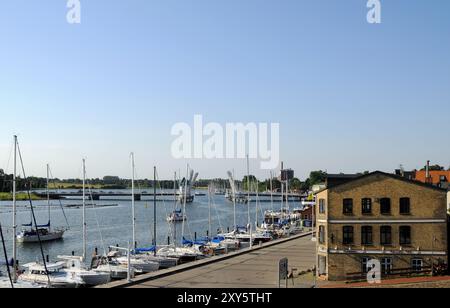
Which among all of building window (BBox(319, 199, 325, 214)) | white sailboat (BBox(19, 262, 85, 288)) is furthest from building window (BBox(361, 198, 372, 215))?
white sailboat (BBox(19, 262, 85, 288))

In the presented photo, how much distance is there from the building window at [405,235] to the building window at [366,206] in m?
2.60

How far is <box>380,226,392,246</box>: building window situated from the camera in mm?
38031

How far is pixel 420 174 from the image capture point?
84875mm

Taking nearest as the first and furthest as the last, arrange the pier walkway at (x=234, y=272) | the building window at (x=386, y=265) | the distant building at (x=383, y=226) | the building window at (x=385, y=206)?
A: 1. the distant building at (x=383, y=226)
2. the building window at (x=386, y=265)
3. the pier walkway at (x=234, y=272)
4. the building window at (x=385, y=206)

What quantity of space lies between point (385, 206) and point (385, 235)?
2098 mm

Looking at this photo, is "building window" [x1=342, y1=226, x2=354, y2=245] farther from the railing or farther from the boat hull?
the boat hull

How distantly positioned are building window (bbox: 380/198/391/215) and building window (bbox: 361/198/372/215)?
0.78 metres

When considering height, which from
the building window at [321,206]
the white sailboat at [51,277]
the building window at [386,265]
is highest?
the building window at [321,206]

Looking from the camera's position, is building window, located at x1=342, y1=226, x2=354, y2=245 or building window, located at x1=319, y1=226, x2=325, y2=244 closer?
building window, located at x1=342, y1=226, x2=354, y2=245

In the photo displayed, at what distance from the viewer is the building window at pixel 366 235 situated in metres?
38.3

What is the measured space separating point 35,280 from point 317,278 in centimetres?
2413

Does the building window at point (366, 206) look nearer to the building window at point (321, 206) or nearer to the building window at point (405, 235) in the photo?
the building window at point (405, 235)

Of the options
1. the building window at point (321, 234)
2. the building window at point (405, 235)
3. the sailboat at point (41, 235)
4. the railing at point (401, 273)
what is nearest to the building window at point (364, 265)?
the railing at point (401, 273)
